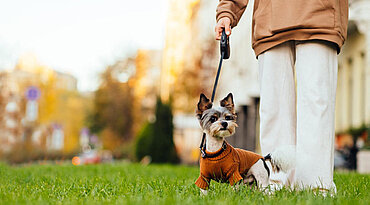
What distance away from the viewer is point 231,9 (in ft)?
14.5

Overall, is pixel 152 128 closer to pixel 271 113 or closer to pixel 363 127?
pixel 363 127

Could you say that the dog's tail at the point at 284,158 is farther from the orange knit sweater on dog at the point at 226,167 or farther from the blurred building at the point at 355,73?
the blurred building at the point at 355,73

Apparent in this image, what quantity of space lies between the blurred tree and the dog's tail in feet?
125

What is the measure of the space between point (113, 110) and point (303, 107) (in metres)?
38.5

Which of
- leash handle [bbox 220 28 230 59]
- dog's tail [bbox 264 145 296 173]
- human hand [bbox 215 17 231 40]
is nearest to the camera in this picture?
dog's tail [bbox 264 145 296 173]

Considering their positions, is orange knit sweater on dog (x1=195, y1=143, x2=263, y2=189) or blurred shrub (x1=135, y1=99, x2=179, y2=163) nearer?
orange knit sweater on dog (x1=195, y1=143, x2=263, y2=189)

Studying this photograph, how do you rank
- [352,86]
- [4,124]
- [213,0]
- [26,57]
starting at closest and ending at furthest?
[352,86]
[4,124]
[213,0]
[26,57]

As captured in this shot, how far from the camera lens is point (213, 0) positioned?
115 feet

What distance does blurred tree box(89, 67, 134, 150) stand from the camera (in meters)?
41.7

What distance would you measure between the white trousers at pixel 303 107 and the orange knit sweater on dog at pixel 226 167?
1.04ft

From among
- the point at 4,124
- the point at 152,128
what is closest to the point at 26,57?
the point at 4,124

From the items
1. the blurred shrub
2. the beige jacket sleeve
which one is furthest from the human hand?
the blurred shrub

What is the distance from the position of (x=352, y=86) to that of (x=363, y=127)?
324cm

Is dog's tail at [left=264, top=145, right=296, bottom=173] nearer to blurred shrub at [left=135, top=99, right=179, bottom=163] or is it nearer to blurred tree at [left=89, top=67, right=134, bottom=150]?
blurred shrub at [left=135, top=99, right=179, bottom=163]
